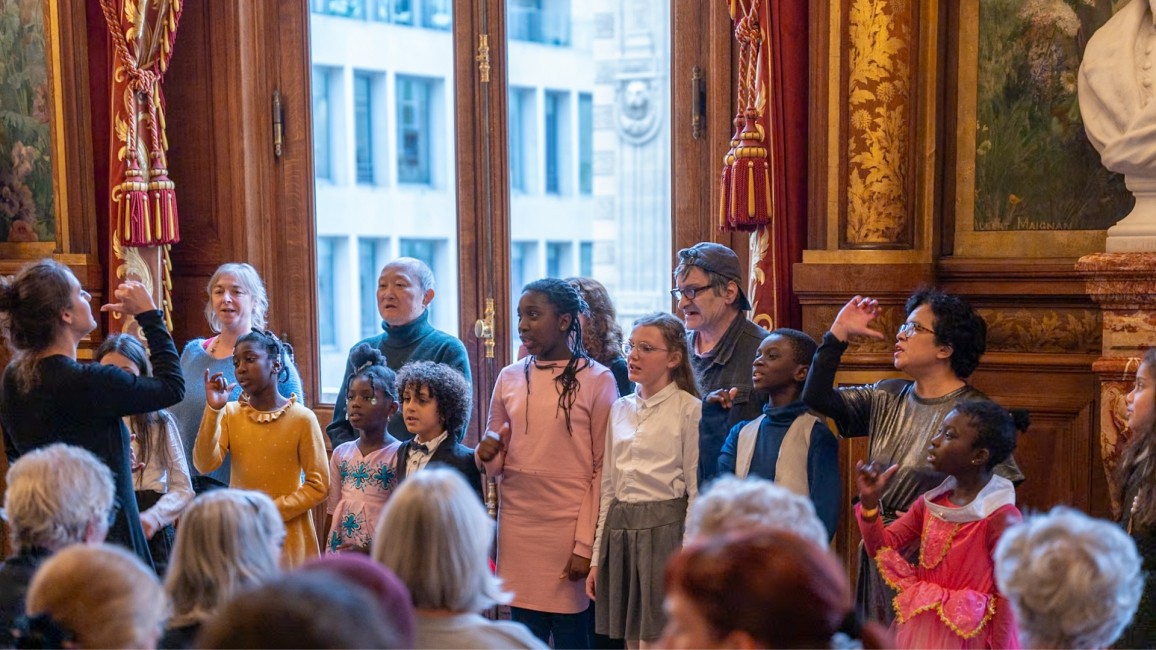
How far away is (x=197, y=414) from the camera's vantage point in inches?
148

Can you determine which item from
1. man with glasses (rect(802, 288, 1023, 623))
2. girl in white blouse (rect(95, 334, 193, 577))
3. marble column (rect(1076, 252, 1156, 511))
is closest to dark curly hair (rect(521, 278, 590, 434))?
man with glasses (rect(802, 288, 1023, 623))

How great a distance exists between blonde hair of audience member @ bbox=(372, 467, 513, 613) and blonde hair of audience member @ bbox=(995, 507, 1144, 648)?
2.70ft

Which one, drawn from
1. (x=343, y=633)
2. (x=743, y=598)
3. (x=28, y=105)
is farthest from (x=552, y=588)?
(x=28, y=105)

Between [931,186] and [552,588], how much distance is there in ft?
5.46

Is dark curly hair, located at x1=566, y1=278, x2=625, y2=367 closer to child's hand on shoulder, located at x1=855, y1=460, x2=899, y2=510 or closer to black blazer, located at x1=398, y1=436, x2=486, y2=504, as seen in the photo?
black blazer, located at x1=398, y1=436, x2=486, y2=504

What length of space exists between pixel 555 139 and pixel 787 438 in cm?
242

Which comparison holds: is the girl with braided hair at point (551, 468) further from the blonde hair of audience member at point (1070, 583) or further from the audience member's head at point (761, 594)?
the audience member's head at point (761, 594)

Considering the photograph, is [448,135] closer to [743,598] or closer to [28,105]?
[28,105]

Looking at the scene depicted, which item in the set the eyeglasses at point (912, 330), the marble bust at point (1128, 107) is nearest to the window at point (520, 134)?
the eyeglasses at point (912, 330)

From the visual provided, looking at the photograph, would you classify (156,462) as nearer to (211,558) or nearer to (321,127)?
(211,558)

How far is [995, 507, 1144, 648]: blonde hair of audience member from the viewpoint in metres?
1.80

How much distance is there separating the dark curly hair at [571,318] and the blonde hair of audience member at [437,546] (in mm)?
1427

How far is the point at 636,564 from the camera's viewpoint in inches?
125

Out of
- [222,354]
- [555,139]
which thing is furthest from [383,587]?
[555,139]
